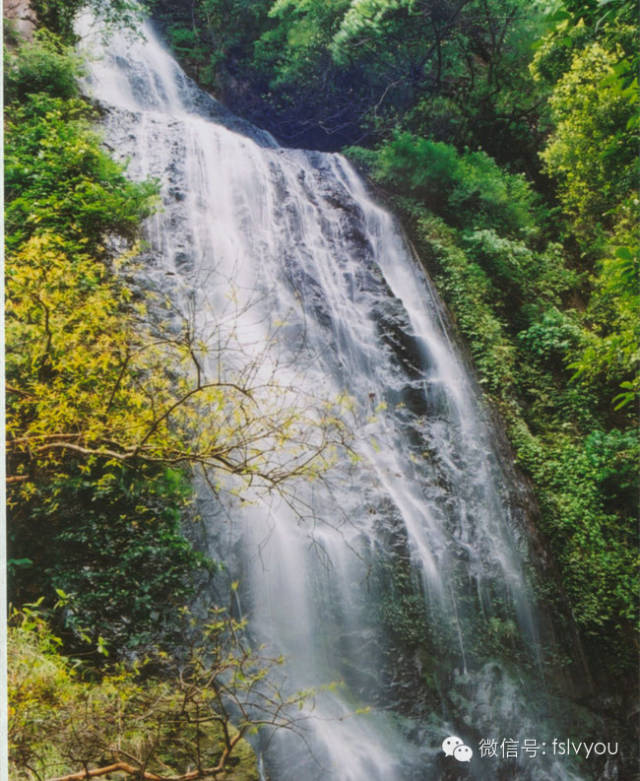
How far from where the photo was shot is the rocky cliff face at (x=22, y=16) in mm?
2965

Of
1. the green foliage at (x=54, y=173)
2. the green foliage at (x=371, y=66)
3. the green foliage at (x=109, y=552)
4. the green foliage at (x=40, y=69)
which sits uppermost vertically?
the green foliage at (x=371, y=66)

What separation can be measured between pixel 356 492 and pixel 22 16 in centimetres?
317

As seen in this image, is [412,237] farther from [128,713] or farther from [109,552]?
[128,713]

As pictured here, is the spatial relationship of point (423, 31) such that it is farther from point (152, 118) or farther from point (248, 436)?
point (248, 436)

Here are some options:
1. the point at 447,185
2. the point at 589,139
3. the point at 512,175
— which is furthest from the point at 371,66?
the point at 589,139

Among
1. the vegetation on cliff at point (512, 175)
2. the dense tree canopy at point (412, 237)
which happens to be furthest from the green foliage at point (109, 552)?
the vegetation on cliff at point (512, 175)

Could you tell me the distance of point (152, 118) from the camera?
4.24 meters

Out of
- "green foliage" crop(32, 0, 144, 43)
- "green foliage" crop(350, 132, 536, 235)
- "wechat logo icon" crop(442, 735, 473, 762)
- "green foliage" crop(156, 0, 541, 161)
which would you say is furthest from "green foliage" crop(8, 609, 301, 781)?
"green foliage" crop(156, 0, 541, 161)

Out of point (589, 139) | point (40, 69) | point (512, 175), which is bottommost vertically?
point (40, 69)

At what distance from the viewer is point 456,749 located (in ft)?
7.29

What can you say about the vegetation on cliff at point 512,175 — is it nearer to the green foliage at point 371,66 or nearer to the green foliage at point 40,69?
Result: the green foliage at point 371,66

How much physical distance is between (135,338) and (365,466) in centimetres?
133

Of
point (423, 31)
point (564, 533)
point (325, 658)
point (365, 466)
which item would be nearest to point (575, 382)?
point (564, 533)

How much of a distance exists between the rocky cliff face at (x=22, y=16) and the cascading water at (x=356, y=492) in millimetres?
359
